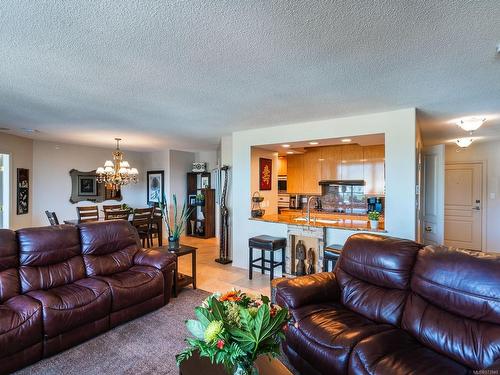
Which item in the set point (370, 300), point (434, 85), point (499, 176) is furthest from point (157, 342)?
point (499, 176)

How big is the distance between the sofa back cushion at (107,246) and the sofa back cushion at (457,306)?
9.79ft

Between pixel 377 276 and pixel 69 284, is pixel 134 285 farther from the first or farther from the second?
pixel 377 276

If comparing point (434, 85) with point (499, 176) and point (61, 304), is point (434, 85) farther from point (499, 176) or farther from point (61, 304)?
point (499, 176)

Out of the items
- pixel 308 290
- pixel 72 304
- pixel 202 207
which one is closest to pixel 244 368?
pixel 308 290

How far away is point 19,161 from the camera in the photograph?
568 centimetres

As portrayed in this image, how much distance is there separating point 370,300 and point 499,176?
603 cm

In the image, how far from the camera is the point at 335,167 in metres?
5.77

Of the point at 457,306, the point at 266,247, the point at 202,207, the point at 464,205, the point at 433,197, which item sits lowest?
the point at 266,247

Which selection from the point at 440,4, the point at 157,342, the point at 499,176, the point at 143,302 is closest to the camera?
the point at 440,4

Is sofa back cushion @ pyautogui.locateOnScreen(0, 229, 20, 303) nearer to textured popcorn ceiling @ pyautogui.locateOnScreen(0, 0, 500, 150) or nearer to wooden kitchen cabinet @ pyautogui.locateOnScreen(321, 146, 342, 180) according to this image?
textured popcorn ceiling @ pyautogui.locateOnScreen(0, 0, 500, 150)

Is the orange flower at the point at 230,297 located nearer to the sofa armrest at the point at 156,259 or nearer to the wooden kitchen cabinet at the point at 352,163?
the sofa armrest at the point at 156,259

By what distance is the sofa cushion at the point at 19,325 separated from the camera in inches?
83.8

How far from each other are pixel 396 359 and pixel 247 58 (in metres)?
2.18

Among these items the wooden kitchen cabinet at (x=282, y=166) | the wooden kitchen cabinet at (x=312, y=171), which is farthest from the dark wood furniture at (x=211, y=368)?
the wooden kitchen cabinet at (x=282, y=166)
